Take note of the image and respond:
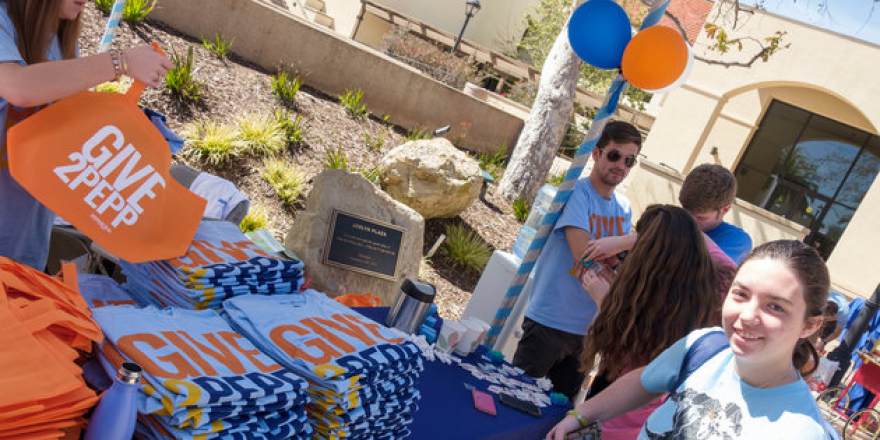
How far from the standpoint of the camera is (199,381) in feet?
4.89

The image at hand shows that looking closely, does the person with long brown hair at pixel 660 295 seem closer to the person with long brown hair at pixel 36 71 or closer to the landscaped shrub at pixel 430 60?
the person with long brown hair at pixel 36 71

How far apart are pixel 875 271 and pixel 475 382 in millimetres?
12732

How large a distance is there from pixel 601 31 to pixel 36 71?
2876 mm

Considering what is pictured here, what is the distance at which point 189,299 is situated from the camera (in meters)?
2.13

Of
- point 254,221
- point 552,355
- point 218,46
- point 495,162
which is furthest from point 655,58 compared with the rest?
point 495,162

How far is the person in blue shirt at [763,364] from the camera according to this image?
1771mm

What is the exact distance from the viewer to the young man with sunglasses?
11.3 ft

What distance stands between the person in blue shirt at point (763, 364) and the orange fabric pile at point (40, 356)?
5.56 feet

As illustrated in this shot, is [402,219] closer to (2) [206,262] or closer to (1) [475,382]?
(1) [475,382]

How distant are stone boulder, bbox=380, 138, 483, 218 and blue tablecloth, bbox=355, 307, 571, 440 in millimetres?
4485

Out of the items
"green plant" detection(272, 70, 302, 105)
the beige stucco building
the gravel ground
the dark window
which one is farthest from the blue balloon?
the dark window

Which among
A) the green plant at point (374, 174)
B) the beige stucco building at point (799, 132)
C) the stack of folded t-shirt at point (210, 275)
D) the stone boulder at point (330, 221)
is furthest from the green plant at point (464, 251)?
the beige stucco building at point (799, 132)

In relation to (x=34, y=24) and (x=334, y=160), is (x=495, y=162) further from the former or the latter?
(x=34, y=24)

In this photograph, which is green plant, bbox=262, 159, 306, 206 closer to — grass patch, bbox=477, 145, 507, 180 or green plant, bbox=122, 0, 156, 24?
green plant, bbox=122, 0, 156, 24
